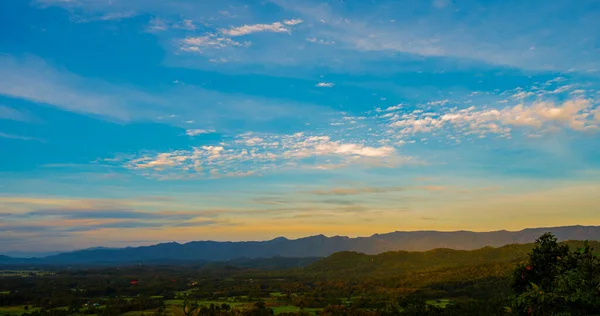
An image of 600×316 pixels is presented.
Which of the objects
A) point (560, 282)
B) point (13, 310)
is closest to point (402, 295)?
point (13, 310)

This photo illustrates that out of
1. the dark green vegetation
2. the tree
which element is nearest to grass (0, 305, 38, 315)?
the dark green vegetation

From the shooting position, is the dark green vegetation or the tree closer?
the tree

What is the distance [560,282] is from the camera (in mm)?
24500

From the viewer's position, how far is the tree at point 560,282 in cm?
2378

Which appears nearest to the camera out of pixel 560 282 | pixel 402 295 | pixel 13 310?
pixel 560 282

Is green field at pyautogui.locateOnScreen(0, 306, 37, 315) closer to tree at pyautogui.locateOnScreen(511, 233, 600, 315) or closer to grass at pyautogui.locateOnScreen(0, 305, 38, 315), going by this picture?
grass at pyautogui.locateOnScreen(0, 305, 38, 315)

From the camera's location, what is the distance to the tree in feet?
78.0

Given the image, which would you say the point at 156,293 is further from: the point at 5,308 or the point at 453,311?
the point at 453,311

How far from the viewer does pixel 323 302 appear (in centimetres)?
13838

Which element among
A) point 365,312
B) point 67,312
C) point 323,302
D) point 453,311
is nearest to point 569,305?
point 453,311

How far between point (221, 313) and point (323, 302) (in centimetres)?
4326

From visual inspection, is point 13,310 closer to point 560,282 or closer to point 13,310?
point 13,310

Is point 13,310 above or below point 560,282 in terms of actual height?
below

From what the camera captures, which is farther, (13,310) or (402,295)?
(402,295)
